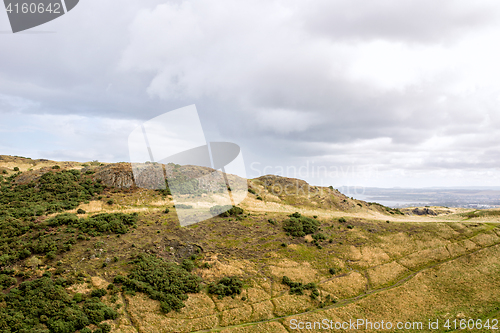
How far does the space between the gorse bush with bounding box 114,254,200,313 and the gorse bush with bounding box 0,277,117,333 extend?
4.76 metres

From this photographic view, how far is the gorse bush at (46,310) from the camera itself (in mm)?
24203

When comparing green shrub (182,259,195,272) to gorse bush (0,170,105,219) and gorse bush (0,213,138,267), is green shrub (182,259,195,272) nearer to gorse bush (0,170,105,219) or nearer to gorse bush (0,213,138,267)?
gorse bush (0,213,138,267)

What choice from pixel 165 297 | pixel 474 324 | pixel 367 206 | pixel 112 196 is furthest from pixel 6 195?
pixel 367 206

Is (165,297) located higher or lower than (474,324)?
higher

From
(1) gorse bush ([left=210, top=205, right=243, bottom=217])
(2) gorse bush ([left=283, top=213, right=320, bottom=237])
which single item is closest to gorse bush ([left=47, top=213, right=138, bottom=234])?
(1) gorse bush ([left=210, top=205, right=243, bottom=217])

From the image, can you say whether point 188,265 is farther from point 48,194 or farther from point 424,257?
point 424,257

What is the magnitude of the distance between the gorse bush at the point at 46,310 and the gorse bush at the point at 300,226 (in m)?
34.5

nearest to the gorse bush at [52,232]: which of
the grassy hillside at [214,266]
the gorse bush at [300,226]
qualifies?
the grassy hillside at [214,266]

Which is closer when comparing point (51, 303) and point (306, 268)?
point (51, 303)

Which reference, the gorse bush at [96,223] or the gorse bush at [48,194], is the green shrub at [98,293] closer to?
the gorse bush at [96,223]

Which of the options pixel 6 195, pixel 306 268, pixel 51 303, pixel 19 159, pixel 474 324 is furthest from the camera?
pixel 19 159

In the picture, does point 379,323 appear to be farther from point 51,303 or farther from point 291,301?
point 51,303

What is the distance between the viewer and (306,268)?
41344 mm

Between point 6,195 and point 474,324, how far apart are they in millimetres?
83481
